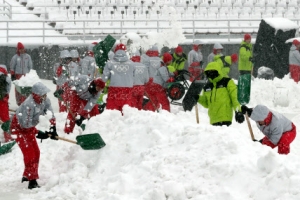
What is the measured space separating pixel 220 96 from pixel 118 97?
2.73 m

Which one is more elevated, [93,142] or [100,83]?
[100,83]

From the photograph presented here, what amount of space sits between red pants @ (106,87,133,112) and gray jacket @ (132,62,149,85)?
0.95m

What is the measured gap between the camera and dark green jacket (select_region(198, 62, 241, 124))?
32.1 feet

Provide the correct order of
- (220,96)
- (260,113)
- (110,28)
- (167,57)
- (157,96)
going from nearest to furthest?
(260,113) → (220,96) → (157,96) → (167,57) → (110,28)

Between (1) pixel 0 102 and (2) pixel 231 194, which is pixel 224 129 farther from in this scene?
(1) pixel 0 102

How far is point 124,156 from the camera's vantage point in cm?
889

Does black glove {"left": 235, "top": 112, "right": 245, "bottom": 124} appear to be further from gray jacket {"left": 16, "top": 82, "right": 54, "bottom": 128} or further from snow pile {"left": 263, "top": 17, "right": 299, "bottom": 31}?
snow pile {"left": 263, "top": 17, "right": 299, "bottom": 31}

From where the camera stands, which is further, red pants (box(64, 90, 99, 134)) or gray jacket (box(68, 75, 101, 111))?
red pants (box(64, 90, 99, 134))

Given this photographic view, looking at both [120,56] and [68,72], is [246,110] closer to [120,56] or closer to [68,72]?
[120,56]

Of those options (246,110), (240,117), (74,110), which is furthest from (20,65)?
(246,110)

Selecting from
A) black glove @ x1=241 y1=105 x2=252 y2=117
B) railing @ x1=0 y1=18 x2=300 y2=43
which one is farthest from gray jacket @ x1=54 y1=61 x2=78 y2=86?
railing @ x1=0 y1=18 x2=300 y2=43

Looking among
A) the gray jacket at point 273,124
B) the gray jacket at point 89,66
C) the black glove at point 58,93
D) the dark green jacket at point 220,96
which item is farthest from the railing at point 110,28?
the gray jacket at point 273,124

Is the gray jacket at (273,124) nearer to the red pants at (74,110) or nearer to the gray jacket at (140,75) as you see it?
the red pants at (74,110)

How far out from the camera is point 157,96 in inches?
562
